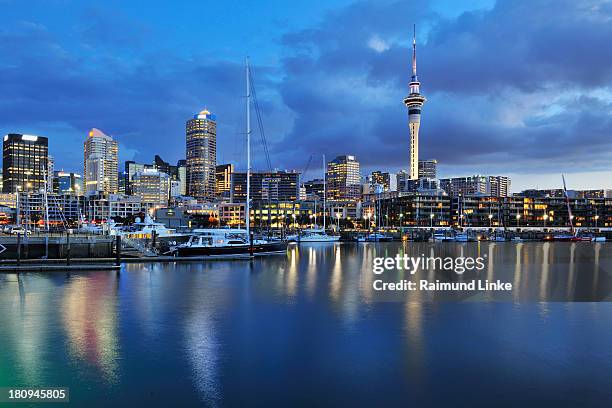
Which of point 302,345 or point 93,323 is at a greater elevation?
point 93,323

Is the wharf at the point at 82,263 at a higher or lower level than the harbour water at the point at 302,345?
higher

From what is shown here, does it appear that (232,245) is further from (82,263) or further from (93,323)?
(93,323)

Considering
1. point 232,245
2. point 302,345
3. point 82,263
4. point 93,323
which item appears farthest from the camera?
point 232,245

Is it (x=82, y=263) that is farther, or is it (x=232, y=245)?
(x=232, y=245)

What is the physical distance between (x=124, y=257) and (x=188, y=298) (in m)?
27.8

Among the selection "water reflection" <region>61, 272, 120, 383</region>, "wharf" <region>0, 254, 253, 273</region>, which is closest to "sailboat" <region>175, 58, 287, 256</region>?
"wharf" <region>0, 254, 253, 273</region>

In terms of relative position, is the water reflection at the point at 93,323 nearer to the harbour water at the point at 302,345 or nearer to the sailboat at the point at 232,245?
the harbour water at the point at 302,345

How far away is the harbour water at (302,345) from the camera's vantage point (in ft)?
53.2

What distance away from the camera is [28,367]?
18406mm

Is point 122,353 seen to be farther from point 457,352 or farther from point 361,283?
point 361,283

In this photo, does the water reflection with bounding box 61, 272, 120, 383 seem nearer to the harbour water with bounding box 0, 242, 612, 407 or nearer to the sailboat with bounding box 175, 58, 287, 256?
the harbour water with bounding box 0, 242, 612, 407

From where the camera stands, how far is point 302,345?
2188 cm

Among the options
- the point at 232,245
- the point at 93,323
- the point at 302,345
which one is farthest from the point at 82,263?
the point at 302,345

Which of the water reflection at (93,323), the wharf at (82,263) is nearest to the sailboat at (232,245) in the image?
the wharf at (82,263)
